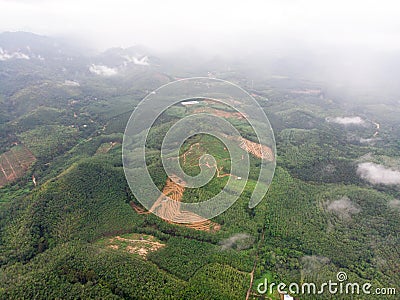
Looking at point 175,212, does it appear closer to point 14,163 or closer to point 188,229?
point 188,229

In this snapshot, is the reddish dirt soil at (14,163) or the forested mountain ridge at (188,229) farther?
the reddish dirt soil at (14,163)

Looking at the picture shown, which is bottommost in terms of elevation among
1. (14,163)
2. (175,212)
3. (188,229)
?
(188,229)

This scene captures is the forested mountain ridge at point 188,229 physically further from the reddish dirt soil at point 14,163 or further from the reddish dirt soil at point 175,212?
the reddish dirt soil at point 175,212

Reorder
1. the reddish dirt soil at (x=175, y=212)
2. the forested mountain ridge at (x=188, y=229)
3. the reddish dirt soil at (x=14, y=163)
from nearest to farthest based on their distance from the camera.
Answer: the forested mountain ridge at (x=188, y=229) < the reddish dirt soil at (x=175, y=212) < the reddish dirt soil at (x=14, y=163)

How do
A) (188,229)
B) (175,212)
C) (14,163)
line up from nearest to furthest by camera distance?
(188,229)
(175,212)
(14,163)

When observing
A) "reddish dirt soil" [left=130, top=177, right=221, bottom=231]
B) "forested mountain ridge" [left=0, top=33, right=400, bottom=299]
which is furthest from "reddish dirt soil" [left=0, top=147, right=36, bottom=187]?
"reddish dirt soil" [left=130, top=177, right=221, bottom=231]

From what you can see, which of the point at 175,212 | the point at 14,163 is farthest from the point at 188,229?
the point at 14,163

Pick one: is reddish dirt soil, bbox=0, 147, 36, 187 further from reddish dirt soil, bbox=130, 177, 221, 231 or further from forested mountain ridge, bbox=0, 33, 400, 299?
reddish dirt soil, bbox=130, 177, 221, 231

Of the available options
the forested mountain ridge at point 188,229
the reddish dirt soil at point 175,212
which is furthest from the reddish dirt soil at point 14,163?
the reddish dirt soil at point 175,212

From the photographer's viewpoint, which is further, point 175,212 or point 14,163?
point 14,163

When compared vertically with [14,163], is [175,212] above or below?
below

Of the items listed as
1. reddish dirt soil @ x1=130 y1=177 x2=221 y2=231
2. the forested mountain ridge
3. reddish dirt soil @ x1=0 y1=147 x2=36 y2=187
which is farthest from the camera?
reddish dirt soil @ x1=0 y1=147 x2=36 y2=187

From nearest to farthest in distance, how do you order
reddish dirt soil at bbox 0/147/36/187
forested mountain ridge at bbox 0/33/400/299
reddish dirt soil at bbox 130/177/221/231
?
forested mountain ridge at bbox 0/33/400/299 < reddish dirt soil at bbox 130/177/221/231 < reddish dirt soil at bbox 0/147/36/187

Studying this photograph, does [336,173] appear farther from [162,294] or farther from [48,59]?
[48,59]
